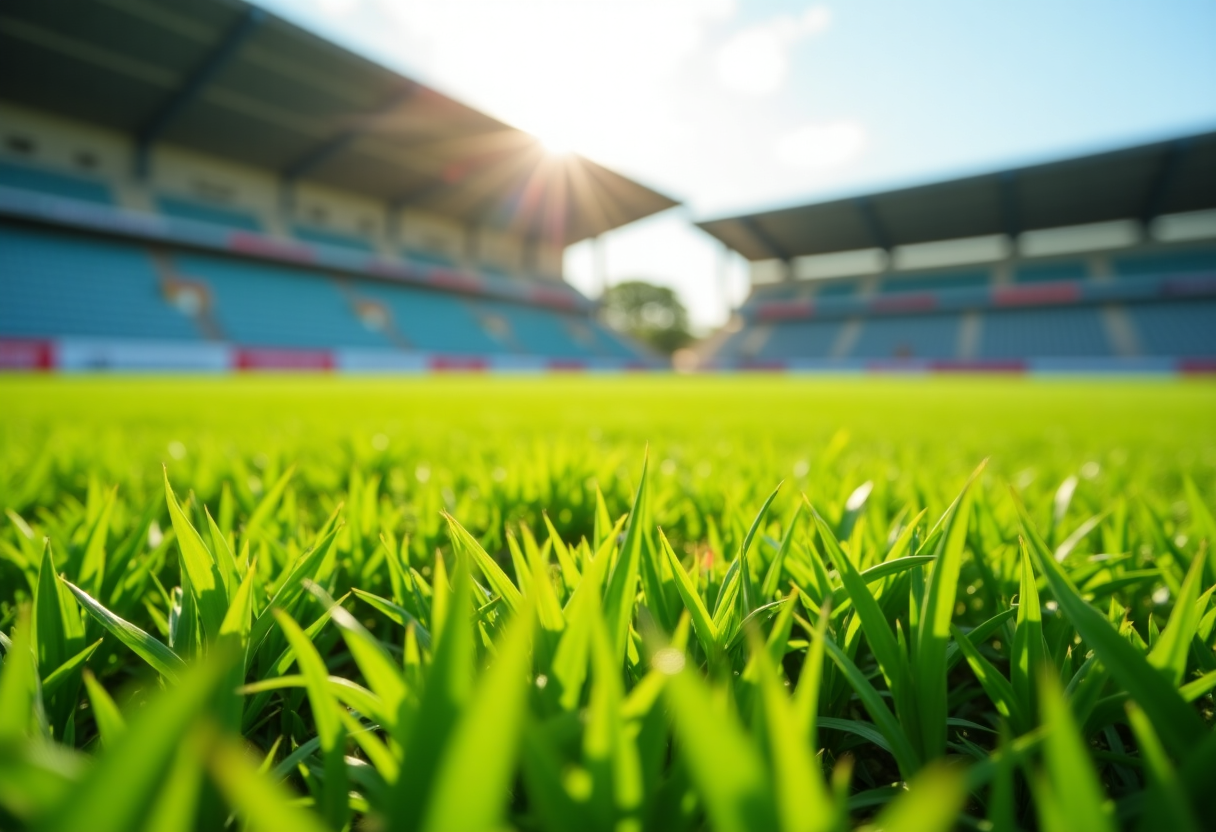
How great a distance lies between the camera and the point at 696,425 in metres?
2.75

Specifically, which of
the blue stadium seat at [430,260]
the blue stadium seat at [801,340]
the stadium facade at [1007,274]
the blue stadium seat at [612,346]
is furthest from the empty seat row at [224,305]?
the stadium facade at [1007,274]

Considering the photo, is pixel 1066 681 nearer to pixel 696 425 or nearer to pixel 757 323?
pixel 696 425

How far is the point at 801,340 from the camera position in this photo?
→ 89.0 ft

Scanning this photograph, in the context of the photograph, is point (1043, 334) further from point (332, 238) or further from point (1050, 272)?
point (332, 238)

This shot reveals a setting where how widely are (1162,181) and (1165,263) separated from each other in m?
5.02

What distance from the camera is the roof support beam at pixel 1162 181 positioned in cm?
1717

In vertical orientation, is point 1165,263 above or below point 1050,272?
below

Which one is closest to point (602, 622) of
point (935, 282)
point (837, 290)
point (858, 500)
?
point (858, 500)

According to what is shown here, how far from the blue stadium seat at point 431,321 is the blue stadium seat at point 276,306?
1.18 metres

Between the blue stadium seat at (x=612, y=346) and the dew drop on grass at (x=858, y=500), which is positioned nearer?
the dew drop on grass at (x=858, y=500)

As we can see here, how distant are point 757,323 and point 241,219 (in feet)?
70.1

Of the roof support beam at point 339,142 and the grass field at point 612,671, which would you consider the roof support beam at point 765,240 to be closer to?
the roof support beam at point 339,142

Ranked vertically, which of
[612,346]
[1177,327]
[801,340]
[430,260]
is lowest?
[1177,327]

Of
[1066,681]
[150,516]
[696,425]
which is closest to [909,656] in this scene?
[1066,681]
